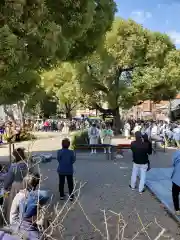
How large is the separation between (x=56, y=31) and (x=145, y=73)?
93.7 feet

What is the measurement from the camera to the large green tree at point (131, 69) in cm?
3606

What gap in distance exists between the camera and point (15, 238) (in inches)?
125

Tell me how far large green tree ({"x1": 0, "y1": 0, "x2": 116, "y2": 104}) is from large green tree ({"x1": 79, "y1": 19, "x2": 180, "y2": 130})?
82.0 ft

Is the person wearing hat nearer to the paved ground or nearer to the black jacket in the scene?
the paved ground

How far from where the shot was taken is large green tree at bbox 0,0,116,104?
26.2ft

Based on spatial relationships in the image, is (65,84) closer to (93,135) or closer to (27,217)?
(93,135)

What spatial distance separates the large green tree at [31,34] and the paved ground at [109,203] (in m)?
3.03

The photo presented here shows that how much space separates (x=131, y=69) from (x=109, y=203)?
29.8 m

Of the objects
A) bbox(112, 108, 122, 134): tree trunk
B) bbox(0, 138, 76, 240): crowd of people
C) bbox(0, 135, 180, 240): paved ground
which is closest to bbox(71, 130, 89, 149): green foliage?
bbox(0, 135, 180, 240): paved ground

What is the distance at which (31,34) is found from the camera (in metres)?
8.66

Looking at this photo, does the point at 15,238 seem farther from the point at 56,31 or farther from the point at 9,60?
the point at 56,31

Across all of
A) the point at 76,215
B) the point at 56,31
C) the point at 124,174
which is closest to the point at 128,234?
the point at 76,215

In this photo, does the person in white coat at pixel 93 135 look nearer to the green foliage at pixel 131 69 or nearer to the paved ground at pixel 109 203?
the paved ground at pixel 109 203

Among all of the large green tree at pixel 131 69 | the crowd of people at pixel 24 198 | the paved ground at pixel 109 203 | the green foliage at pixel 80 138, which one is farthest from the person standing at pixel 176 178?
the large green tree at pixel 131 69
